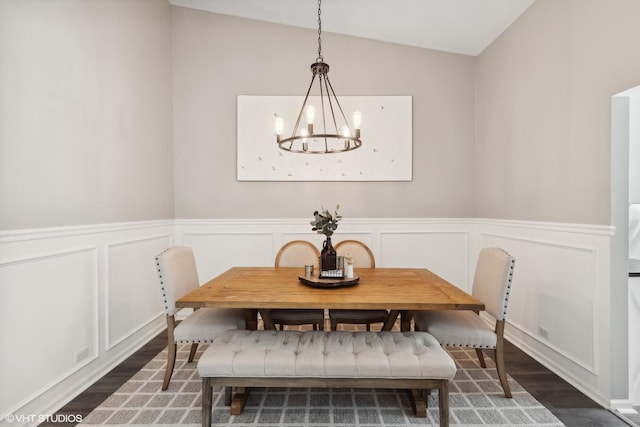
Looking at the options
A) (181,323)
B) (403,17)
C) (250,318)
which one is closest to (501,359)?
(250,318)

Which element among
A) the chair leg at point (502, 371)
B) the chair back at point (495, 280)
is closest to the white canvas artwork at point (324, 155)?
the chair back at point (495, 280)

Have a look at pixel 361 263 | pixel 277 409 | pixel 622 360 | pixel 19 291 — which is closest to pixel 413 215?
pixel 361 263

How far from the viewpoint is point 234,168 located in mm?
3779

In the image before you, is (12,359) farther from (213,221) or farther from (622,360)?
(622,360)

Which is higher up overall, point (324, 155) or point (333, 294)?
point (324, 155)

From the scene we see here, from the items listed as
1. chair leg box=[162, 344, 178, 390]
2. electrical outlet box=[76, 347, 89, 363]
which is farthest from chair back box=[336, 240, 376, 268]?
electrical outlet box=[76, 347, 89, 363]

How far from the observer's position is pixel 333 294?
1977mm

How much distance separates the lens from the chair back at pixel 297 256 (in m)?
3.08

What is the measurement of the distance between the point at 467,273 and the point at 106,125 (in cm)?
376

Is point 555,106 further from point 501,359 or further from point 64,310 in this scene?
point 64,310

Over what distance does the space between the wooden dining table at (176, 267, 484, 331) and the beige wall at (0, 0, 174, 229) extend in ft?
3.49

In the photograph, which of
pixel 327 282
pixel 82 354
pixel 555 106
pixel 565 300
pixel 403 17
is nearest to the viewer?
pixel 327 282

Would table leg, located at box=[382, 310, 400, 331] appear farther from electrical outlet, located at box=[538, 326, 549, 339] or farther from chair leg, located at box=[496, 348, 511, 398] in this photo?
electrical outlet, located at box=[538, 326, 549, 339]

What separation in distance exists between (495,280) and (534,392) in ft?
2.57
